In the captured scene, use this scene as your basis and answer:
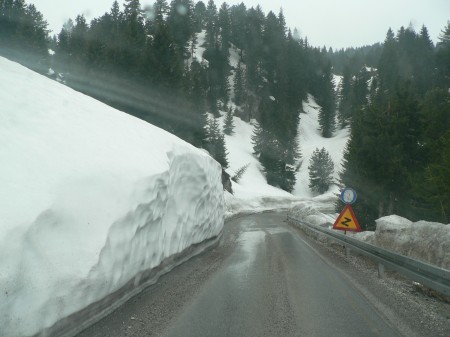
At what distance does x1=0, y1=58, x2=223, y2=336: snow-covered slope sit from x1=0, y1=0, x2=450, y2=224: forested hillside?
15.2 meters

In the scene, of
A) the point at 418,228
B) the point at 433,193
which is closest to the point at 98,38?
the point at 433,193

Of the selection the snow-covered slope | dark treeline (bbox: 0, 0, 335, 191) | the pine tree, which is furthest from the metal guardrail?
the pine tree

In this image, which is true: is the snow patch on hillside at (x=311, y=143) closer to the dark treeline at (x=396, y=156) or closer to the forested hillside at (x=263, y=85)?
the forested hillside at (x=263, y=85)

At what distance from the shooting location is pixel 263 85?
105 m

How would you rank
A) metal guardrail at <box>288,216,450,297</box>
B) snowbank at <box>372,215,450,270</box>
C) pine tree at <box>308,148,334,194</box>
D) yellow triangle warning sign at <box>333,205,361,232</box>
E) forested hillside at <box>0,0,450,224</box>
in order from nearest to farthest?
metal guardrail at <box>288,216,450,297</box> → snowbank at <box>372,215,450,270</box> → yellow triangle warning sign at <box>333,205,361,232</box> → forested hillside at <box>0,0,450,224</box> → pine tree at <box>308,148,334,194</box>

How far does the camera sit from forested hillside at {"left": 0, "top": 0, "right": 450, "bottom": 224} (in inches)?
1068

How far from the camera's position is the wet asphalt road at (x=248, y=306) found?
4.78 m

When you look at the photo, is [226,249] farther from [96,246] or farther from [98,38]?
[98,38]

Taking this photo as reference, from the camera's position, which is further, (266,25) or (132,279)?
(266,25)

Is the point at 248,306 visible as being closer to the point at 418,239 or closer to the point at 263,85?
the point at 418,239

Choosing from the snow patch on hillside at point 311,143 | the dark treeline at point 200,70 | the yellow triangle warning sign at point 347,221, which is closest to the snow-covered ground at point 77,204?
the yellow triangle warning sign at point 347,221

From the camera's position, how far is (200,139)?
144ft

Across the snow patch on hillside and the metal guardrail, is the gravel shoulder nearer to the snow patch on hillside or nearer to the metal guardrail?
the metal guardrail

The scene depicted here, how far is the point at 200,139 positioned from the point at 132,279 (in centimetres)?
3827
